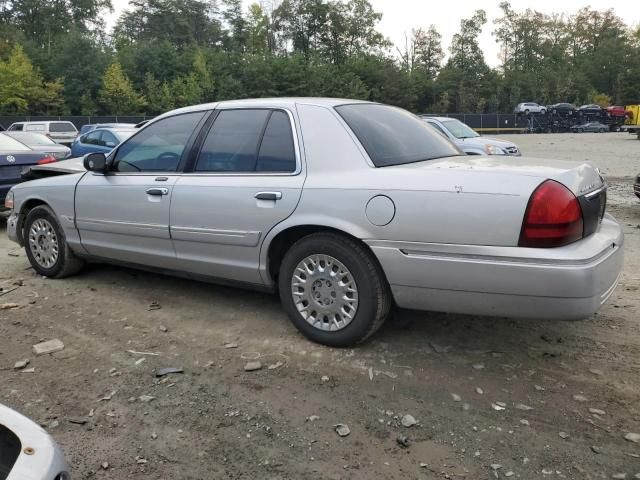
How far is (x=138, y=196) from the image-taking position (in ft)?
14.8

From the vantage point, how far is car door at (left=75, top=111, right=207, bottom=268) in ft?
14.5

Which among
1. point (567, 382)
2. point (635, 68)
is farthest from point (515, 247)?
point (635, 68)

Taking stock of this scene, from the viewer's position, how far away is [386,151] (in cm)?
372

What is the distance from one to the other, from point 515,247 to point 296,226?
1.38m

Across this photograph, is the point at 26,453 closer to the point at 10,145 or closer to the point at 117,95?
the point at 10,145

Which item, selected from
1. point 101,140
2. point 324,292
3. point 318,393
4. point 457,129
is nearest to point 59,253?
point 324,292

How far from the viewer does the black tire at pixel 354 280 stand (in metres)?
3.47

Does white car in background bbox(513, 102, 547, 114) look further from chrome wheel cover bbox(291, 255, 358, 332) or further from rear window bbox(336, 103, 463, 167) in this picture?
chrome wheel cover bbox(291, 255, 358, 332)

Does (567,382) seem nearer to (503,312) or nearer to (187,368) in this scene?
(503,312)

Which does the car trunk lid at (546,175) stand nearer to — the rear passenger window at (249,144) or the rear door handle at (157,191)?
the rear passenger window at (249,144)

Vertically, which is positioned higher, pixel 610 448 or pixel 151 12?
pixel 151 12

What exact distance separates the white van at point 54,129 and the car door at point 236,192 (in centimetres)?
2287

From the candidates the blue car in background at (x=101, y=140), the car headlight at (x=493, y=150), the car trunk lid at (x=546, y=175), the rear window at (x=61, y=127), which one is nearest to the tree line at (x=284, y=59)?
the rear window at (x=61, y=127)

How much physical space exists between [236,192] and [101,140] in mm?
12961
